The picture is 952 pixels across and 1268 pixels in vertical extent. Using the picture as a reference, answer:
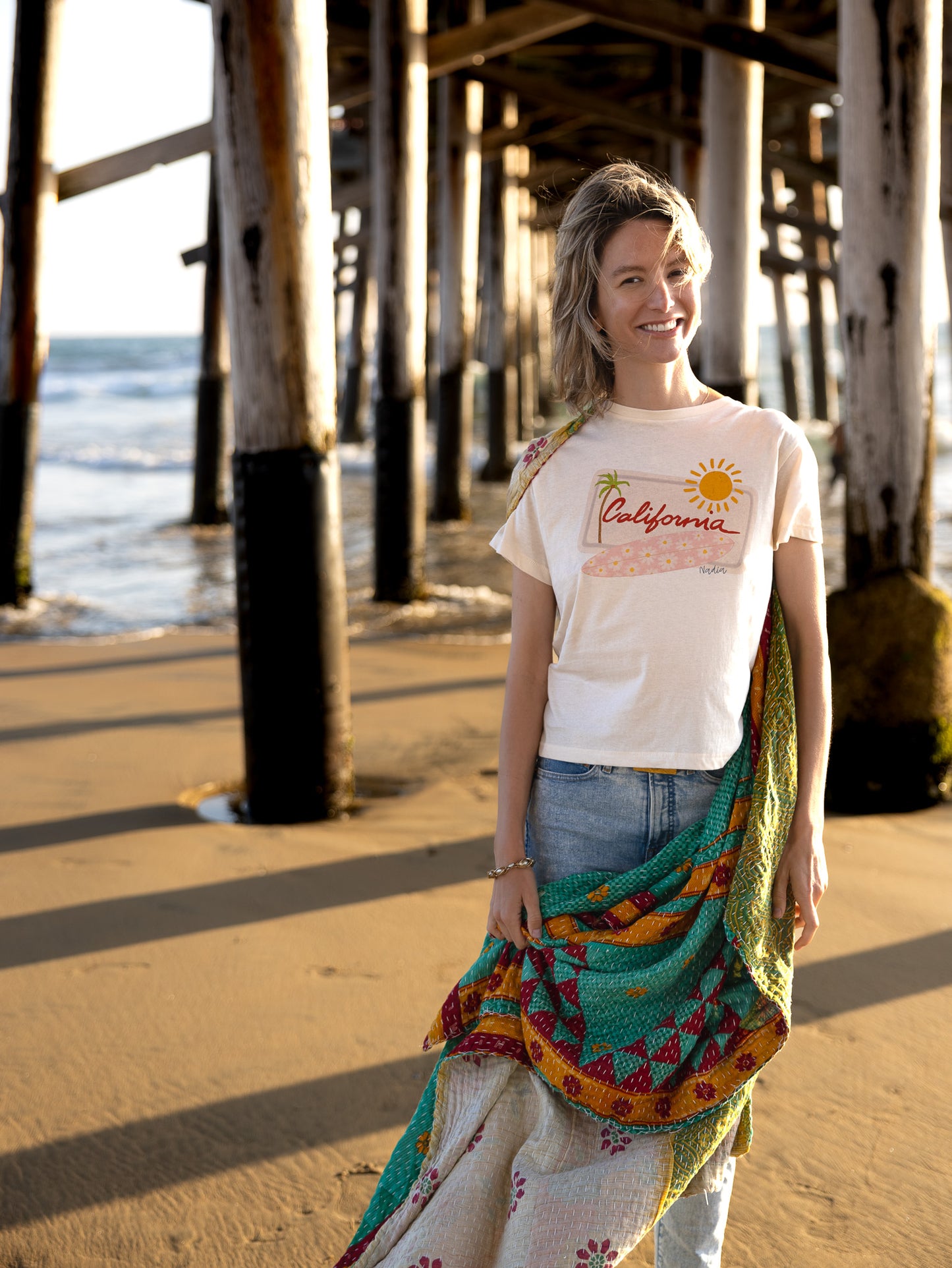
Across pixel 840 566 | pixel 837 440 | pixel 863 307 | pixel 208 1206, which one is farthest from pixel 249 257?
pixel 840 566

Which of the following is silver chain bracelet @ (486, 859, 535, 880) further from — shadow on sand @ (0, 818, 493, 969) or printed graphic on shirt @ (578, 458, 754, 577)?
shadow on sand @ (0, 818, 493, 969)

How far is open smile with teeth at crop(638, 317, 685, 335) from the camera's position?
149 centimetres

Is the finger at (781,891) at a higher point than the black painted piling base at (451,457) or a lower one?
lower

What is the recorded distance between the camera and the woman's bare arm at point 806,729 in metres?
1.53

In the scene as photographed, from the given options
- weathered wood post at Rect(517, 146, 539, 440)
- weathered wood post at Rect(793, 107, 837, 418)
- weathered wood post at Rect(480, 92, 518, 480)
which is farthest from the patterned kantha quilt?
weathered wood post at Rect(517, 146, 539, 440)

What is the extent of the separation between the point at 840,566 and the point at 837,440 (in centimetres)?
183

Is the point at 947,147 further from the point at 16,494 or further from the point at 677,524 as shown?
the point at 677,524

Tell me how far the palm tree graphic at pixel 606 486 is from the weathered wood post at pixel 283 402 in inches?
75.8

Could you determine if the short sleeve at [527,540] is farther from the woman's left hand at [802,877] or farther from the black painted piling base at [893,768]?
the black painted piling base at [893,768]

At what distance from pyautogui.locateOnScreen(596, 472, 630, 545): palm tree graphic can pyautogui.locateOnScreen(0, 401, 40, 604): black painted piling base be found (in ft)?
18.8

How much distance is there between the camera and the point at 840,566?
8.10 meters

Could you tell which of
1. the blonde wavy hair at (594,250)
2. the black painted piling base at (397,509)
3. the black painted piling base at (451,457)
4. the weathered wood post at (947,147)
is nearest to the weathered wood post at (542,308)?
the black painted piling base at (451,457)

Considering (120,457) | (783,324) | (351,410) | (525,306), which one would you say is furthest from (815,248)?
(120,457)

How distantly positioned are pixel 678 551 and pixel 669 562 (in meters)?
0.02
